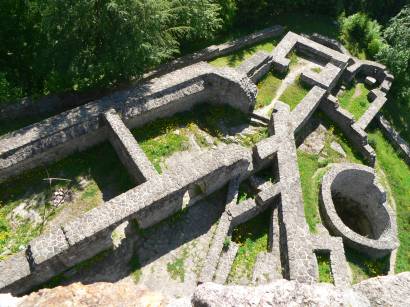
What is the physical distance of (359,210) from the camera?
1988 centimetres

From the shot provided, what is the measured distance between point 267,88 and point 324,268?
10446mm

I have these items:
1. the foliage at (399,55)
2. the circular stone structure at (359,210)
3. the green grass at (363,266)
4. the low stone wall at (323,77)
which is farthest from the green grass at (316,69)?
the green grass at (363,266)

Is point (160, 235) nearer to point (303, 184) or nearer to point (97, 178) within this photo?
point (97, 178)

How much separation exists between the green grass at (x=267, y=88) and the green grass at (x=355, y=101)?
4.58 metres

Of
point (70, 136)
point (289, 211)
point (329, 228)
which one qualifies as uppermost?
point (70, 136)

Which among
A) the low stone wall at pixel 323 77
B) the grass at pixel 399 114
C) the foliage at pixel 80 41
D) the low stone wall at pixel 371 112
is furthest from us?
the grass at pixel 399 114

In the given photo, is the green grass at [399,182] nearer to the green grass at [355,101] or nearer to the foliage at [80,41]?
the green grass at [355,101]

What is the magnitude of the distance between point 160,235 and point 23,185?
6.04 meters

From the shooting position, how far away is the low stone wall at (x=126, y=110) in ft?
49.5

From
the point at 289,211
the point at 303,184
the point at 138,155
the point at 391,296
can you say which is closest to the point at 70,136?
the point at 138,155

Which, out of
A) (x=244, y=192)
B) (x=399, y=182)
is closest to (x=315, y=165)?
(x=244, y=192)

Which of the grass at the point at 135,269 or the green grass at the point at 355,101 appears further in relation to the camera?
the green grass at the point at 355,101

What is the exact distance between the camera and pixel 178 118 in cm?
1869

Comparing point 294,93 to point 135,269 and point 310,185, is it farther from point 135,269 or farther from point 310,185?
point 135,269
